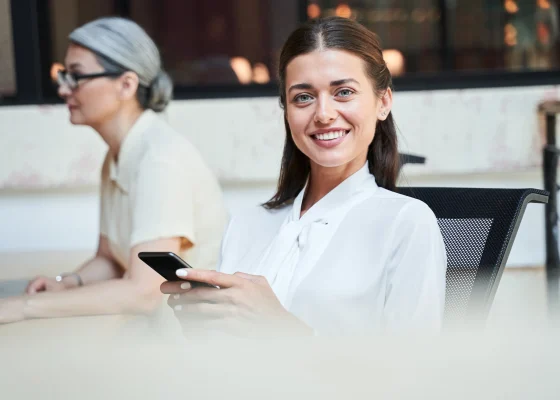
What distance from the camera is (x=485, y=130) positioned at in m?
4.45

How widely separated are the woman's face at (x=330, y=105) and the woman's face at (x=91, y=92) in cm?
98

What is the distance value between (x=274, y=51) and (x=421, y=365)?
453cm

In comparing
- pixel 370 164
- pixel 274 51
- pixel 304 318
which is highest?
pixel 274 51

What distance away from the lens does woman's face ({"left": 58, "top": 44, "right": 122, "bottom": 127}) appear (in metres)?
2.43

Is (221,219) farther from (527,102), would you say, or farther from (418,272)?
(527,102)

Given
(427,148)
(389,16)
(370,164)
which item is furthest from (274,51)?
(370,164)

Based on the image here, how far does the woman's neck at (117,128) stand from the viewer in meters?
2.42

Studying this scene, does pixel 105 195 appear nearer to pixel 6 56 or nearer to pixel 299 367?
pixel 299 367

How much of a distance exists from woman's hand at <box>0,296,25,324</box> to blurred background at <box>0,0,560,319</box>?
240cm

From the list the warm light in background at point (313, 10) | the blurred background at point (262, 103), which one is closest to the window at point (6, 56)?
the blurred background at point (262, 103)

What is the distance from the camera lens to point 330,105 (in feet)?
5.04

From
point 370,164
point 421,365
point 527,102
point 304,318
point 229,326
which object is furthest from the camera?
point 527,102

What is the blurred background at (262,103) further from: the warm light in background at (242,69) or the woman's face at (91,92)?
the woman's face at (91,92)

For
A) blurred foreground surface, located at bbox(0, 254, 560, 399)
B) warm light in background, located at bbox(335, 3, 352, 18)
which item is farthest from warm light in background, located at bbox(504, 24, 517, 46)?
blurred foreground surface, located at bbox(0, 254, 560, 399)
